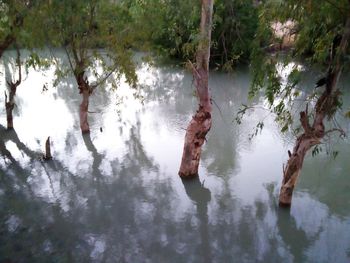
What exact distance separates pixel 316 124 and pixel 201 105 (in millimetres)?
2735

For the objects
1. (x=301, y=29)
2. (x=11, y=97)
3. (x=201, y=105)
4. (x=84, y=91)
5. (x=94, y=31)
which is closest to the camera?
(x=301, y=29)

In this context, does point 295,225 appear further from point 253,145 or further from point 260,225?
point 253,145

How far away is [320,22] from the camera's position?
655cm

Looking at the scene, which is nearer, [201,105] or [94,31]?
[201,105]

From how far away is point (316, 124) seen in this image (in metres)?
7.54

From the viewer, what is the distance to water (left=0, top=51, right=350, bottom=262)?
24.6 feet

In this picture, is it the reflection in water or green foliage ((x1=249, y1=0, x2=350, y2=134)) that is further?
the reflection in water

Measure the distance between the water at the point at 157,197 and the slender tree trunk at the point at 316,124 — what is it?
821mm

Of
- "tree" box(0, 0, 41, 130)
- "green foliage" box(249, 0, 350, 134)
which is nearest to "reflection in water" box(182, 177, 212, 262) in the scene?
"green foliage" box(249, 0, 350, 134)

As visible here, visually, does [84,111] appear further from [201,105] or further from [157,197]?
[201,105]

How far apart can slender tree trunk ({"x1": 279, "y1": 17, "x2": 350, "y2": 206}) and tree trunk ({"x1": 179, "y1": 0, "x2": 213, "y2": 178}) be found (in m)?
2.26

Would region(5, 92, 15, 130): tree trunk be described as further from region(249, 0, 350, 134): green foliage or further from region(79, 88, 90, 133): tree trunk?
region(249, 0, 350, 134): green foliage

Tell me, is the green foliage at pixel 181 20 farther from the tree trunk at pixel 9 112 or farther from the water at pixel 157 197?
the tree trunk at pixel 9 112

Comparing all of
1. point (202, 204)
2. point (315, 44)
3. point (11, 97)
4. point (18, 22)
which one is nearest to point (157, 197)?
point (202, 204)
